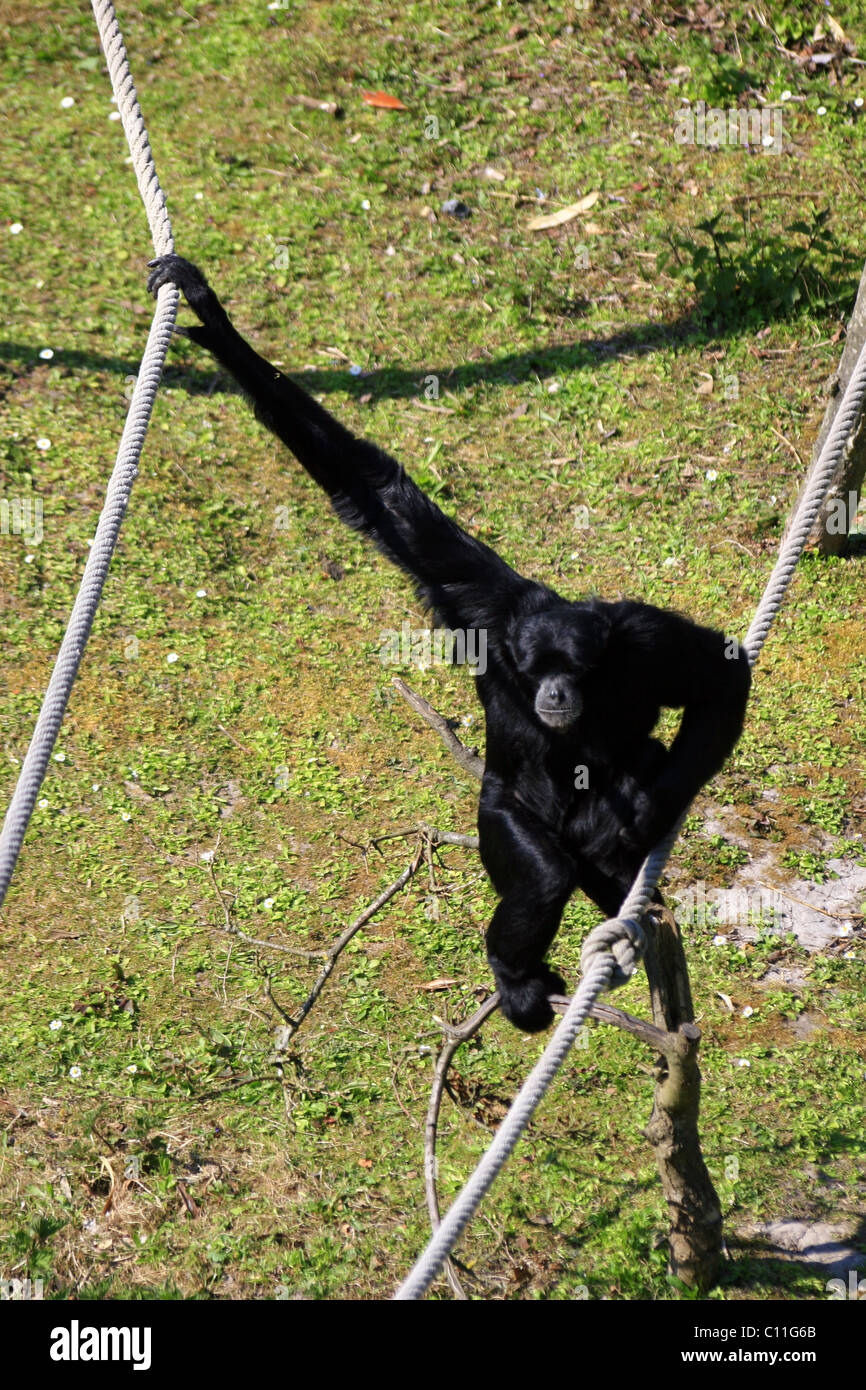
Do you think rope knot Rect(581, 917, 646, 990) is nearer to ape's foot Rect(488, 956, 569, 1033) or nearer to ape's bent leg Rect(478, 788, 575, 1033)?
ape's bent leg Rect(478, 788, 575, 1033)

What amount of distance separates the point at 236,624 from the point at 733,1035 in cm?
466

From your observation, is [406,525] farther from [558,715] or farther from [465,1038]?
[465,1038]

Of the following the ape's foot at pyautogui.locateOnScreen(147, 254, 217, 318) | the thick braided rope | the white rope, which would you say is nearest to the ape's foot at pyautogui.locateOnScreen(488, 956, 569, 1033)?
the white rope

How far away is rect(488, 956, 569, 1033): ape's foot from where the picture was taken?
5.68 metres

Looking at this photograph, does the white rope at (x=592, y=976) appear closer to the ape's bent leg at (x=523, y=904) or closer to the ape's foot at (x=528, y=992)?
the ape's bent leg at (x=523, y=904)

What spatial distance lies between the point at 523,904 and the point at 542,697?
89 centimetres

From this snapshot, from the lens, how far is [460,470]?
10586 millimetres

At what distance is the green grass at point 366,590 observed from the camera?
6.48 m

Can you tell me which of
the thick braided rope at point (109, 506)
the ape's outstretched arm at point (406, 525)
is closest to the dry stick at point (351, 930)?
the ape's outstretched arm at point (406, 525)

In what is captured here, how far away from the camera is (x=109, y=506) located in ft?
14.5

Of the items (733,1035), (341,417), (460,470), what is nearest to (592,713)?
(733,1035)

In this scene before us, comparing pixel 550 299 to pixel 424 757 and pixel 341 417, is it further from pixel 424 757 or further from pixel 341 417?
→ pixel 424 757

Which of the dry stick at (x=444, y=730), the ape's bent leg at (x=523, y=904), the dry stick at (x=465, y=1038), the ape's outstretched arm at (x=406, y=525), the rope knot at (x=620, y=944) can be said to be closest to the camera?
the rope knot at (x=620, y=944)

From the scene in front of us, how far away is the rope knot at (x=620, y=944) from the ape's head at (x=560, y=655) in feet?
3.80
